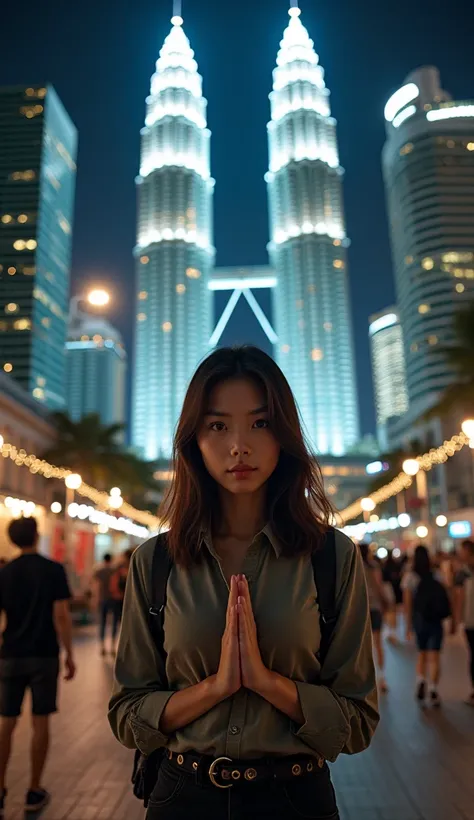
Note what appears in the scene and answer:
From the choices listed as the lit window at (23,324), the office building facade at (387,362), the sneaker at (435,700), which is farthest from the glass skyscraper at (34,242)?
the office building facade at (387,362)

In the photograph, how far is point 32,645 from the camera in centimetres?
422

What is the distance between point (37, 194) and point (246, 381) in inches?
3795

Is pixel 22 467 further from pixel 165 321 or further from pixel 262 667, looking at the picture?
pixel 165 321

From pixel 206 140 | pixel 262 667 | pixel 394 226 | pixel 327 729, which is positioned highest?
pixel 206 140

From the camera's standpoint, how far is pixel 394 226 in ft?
313

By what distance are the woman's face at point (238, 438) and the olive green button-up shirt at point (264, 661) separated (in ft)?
0.53

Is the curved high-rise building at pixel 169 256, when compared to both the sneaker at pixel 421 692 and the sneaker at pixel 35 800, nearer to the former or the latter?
the sneaker at pixel 421 692

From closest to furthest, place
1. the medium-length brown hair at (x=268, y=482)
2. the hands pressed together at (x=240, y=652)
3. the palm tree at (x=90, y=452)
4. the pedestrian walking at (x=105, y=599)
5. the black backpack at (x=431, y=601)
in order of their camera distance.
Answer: the hands pressed together at (x=240, y=652) → the medium-length brown hair at (x=268, y=482) → the black backpack at (x=431, y=601) → the pedestrian walking at (x=105, y=599) → the palm tree at (x=90, y=452)

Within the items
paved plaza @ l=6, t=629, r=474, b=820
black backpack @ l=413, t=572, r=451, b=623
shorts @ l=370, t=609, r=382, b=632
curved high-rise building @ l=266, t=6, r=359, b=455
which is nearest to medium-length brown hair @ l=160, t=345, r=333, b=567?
paved plaza @ l=6, t=629, r=474, b=820

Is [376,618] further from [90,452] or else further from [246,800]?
[90,452]

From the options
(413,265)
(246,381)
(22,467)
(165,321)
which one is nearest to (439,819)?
(246,381)

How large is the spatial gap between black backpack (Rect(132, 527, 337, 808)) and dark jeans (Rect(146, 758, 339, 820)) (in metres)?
0.13

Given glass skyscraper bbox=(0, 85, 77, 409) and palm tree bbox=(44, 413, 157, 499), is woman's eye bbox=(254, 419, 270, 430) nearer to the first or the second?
palm tree bbox=(44, 413, 157, 499)

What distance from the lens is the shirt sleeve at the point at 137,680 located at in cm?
156
